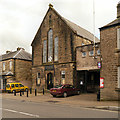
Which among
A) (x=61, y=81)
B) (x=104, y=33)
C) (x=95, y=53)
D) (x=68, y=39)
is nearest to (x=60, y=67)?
(x=61, y=81)

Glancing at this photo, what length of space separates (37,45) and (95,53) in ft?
39.3

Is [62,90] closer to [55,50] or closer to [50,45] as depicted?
[55,50]

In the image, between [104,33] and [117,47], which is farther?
[104,33]

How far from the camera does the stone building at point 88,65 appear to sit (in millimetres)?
20047

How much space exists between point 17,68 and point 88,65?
56.8 feet

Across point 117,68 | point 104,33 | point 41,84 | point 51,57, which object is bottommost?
point 41,84

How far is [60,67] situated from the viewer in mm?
24203

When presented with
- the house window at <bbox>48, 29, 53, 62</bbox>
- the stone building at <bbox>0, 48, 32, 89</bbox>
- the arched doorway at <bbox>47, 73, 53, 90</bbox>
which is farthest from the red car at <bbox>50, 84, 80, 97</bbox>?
the stone building at <bbox>0, 48, 32, 89</bbox>

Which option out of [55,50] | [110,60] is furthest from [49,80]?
[110,60]

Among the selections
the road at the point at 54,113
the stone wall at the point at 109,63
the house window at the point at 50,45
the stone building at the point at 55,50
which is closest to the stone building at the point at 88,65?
the stone building at the point at 55,50

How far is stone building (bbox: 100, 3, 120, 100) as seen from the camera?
Result: 14086 mm

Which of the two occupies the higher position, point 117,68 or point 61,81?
point 117,68

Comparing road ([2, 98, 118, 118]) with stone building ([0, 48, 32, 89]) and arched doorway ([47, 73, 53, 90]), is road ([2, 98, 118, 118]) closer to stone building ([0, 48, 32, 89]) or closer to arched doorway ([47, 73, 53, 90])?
arched doorway ([47, 73, 53, 90])

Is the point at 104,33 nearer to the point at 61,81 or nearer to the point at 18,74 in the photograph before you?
the point at 61,81
